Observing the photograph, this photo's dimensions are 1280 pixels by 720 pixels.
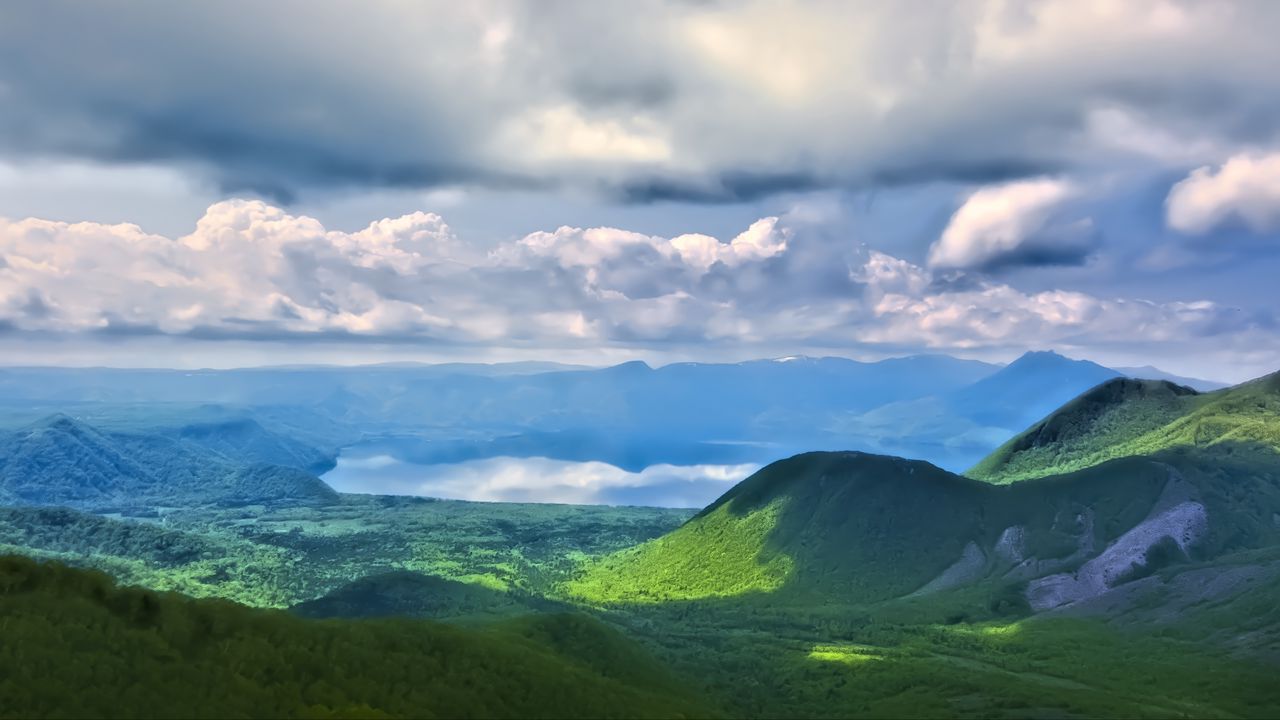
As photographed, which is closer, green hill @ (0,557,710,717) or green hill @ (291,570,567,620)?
green hill @ (0,557,710,717)

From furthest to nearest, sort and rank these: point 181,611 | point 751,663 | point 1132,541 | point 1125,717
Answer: point 1132,541
point 751,663
point 1125,717
point 181,611

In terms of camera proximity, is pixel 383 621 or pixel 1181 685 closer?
pixel 383 621

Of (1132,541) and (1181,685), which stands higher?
(1132,541)

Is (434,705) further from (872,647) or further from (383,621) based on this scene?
(872,647)

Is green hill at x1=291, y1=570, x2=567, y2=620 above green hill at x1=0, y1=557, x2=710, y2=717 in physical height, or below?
below

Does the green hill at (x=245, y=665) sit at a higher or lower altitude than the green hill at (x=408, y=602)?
higher

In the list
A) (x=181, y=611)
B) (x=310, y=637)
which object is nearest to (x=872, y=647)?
(x=310, y=637)

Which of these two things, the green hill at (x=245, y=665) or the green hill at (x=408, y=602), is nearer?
the green hill at (x=245, y=665)

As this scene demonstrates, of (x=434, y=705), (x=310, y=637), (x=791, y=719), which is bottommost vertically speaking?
(x=791, y=719)
